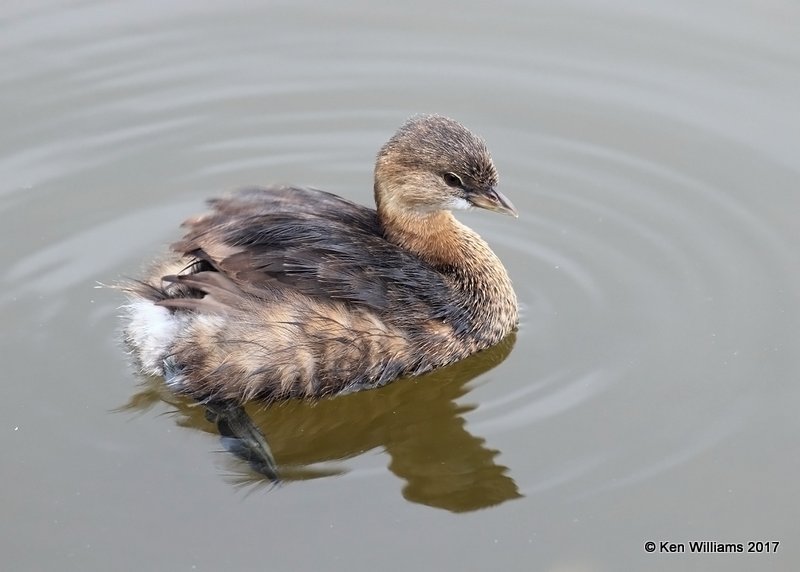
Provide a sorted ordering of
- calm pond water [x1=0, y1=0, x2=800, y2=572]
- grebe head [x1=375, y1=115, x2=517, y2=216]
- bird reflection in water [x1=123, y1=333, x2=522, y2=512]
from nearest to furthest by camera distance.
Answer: calm pond water [x1=0, y1=0, x2=800, y2=572], bird reflection in water [x1=123, y1=333, x2=522, y2=512], grebe head [x1=375, y1=115, x2=517, y2=216]

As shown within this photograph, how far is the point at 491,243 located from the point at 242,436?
6.35 feet

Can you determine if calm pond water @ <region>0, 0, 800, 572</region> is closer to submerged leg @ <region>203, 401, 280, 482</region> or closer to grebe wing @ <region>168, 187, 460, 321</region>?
submerged leg @ <region>203, 401, 280, 482</region>

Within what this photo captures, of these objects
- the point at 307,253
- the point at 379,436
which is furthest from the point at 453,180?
the point at 379,436

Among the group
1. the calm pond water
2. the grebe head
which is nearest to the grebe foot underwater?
the grebe head

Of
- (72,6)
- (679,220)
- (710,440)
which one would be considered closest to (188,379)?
(710,440)

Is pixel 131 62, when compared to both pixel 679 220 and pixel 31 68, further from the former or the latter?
pixel 679 220

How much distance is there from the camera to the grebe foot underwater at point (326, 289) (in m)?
5.67

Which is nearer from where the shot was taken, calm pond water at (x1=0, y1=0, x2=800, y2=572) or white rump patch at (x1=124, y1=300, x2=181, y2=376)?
calm pond water at (x1=0, y1=0, x2=800, y2=572)

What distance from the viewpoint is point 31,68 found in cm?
816

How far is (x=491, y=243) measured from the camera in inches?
274

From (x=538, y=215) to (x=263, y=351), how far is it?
203 cm

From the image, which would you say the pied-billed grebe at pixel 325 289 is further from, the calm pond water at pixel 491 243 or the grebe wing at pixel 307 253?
the calm pond water at pixel 491 243

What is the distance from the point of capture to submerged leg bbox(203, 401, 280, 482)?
5.54 m

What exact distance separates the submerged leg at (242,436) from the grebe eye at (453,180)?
1.39 m
